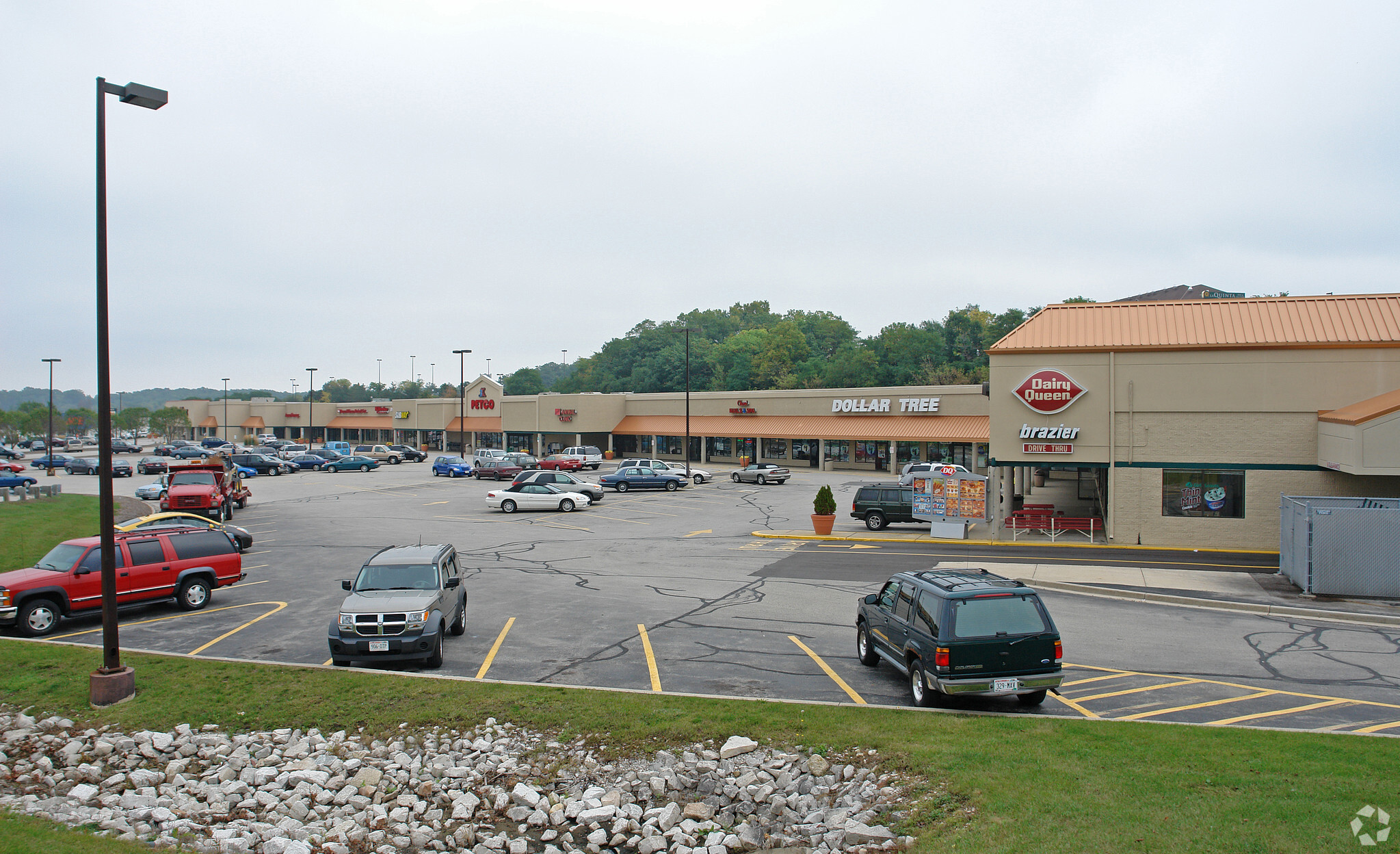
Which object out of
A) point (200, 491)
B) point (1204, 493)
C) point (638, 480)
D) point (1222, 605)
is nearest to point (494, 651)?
point (1222, 605)

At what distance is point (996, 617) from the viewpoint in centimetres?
1077

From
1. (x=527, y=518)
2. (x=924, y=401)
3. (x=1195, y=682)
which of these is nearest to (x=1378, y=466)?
(x=1195, y=682)

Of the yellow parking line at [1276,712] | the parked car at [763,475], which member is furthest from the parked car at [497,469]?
the yellow parking line at [1276,712]

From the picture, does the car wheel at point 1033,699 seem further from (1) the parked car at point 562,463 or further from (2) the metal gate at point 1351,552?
(1) the parked car at point 562,463

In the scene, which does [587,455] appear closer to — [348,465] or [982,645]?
[348,465]

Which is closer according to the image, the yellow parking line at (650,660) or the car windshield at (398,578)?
the yellow parking line at (650,660)

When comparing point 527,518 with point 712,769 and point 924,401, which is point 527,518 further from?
point 924,401

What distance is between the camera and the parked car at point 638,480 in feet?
156

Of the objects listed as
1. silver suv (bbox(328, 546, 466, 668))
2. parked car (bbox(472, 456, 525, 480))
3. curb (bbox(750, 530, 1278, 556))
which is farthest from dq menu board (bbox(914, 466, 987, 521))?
parked car (bbox(472, 456, 525, 480))

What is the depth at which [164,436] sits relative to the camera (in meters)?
137

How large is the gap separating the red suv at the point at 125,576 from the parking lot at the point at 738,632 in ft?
1.86

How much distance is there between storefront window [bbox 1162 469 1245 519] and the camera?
26.3 m

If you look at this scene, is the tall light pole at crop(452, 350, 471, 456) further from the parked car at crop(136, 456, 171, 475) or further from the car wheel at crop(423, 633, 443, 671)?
the car wheel at crop(423, 633, 443, 671)

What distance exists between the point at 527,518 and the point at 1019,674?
27770 mm
